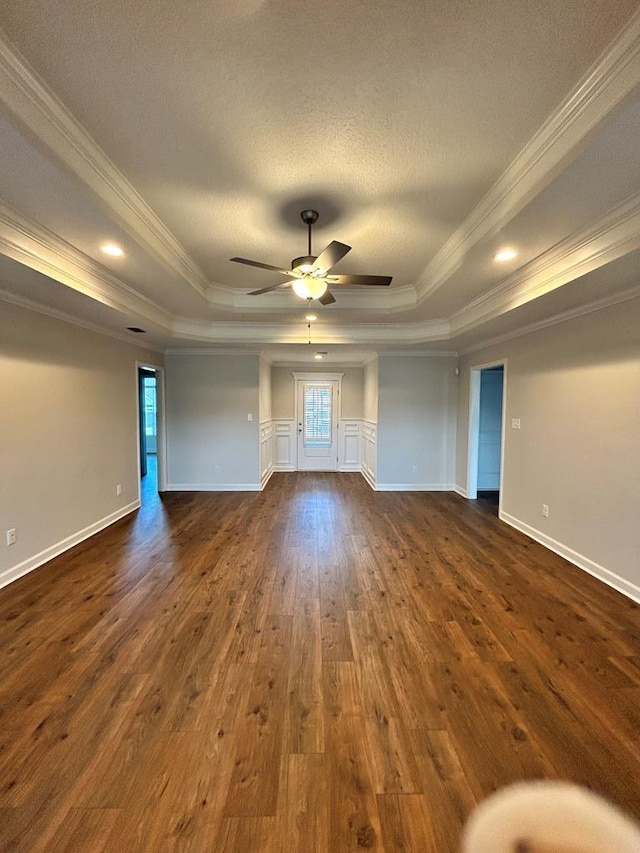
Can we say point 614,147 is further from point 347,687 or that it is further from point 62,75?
point 347,687

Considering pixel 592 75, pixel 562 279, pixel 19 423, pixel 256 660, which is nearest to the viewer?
pixel 592 75

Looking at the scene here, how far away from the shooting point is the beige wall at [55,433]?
3.15 meters

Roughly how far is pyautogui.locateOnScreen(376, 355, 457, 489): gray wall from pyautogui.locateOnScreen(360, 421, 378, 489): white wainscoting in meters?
0.22

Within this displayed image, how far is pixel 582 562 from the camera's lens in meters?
3.38

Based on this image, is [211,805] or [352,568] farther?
[352,568]

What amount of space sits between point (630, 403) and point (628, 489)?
26.8 inches

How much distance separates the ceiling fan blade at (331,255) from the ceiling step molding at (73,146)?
125cm

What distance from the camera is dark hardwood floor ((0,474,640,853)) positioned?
4.41 ft

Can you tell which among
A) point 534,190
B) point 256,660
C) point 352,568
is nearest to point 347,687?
point 256,660

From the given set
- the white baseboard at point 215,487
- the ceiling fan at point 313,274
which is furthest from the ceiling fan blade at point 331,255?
the white baseboard at point 215,487

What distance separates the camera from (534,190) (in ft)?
6.65

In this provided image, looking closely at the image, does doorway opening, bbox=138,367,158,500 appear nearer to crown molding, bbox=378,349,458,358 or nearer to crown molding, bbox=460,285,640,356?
crown molding, bbox=378,349,458,358

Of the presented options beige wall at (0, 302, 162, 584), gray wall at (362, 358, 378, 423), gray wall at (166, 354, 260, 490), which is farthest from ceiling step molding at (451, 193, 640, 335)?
beige wall at (0, 302, 162, 584)

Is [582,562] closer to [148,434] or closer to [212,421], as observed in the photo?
[212,421]
